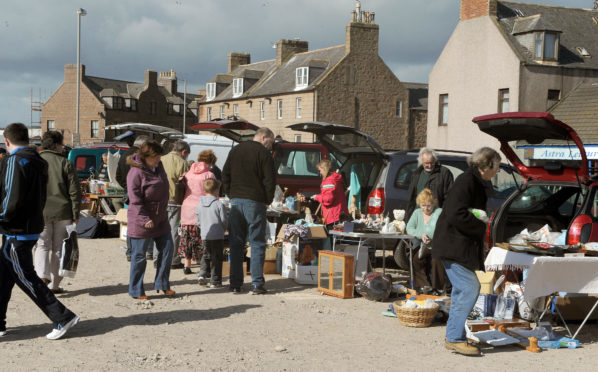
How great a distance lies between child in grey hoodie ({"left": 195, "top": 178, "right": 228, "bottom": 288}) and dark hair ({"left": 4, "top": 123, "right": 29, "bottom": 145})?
3.28 meters

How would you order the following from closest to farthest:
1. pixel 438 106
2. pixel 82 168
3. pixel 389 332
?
pixel 389 332, pixel 82 168, pixel 438 106

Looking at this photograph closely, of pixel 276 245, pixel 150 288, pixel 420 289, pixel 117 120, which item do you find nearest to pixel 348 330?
pixel 420 289

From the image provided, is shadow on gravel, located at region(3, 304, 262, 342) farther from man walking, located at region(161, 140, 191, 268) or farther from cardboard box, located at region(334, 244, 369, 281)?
man walking, located at region(161, 140, 191, 268)

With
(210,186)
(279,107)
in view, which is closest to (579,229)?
(210,186)

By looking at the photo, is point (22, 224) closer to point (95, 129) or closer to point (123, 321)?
point (123, 321)

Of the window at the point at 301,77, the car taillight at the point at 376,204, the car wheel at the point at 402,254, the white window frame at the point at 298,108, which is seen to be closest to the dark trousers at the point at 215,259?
the car wheel at the point at 402,254

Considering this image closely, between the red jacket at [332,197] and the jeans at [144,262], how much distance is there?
121 inches

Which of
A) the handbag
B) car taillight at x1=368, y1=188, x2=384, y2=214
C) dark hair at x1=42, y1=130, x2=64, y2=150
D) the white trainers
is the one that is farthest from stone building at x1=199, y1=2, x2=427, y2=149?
the white trainers

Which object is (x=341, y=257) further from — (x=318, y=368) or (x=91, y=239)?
(x=91, y=239)

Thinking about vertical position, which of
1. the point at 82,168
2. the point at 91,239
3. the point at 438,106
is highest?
the point at 438,106

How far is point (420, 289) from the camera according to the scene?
9031mm

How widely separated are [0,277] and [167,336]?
1637 millimetres

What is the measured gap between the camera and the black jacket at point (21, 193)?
6098mm

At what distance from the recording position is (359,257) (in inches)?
381
